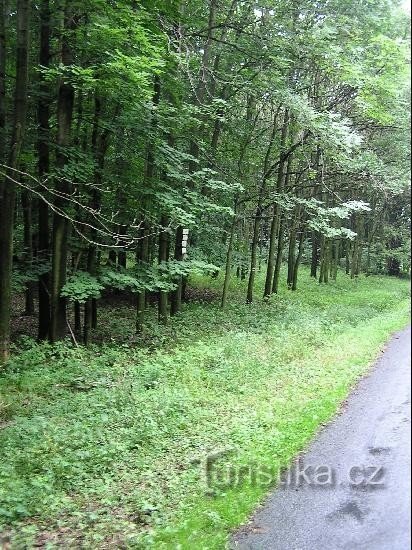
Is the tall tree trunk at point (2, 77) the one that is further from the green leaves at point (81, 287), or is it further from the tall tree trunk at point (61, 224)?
the green leaves at point (81, 287)

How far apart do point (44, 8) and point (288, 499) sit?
1123 cm

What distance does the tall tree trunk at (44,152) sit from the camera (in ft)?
38.9

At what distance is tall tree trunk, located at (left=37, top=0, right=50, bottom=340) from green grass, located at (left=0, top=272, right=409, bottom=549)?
1.86 m

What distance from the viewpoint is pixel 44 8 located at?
11477 mm

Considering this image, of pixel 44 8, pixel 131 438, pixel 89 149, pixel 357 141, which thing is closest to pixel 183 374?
pixel 131 438

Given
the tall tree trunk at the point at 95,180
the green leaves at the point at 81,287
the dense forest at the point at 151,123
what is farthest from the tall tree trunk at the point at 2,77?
the green leaves at the point at 81,287

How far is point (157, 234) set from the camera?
11.6m

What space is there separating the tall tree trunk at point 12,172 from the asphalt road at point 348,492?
6987mm

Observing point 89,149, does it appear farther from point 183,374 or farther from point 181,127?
point 183,374

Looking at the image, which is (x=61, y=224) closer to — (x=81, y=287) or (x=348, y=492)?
(x=81, y=287)

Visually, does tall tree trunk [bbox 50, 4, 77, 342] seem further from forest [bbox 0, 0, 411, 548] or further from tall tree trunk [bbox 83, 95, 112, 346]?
tall tree trunk [bbox 83, 95, 112, 346]

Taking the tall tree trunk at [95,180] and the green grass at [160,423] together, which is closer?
the green grass at [160,423]

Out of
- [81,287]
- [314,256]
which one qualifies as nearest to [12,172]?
[81,287]

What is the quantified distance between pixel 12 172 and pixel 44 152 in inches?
81.3
